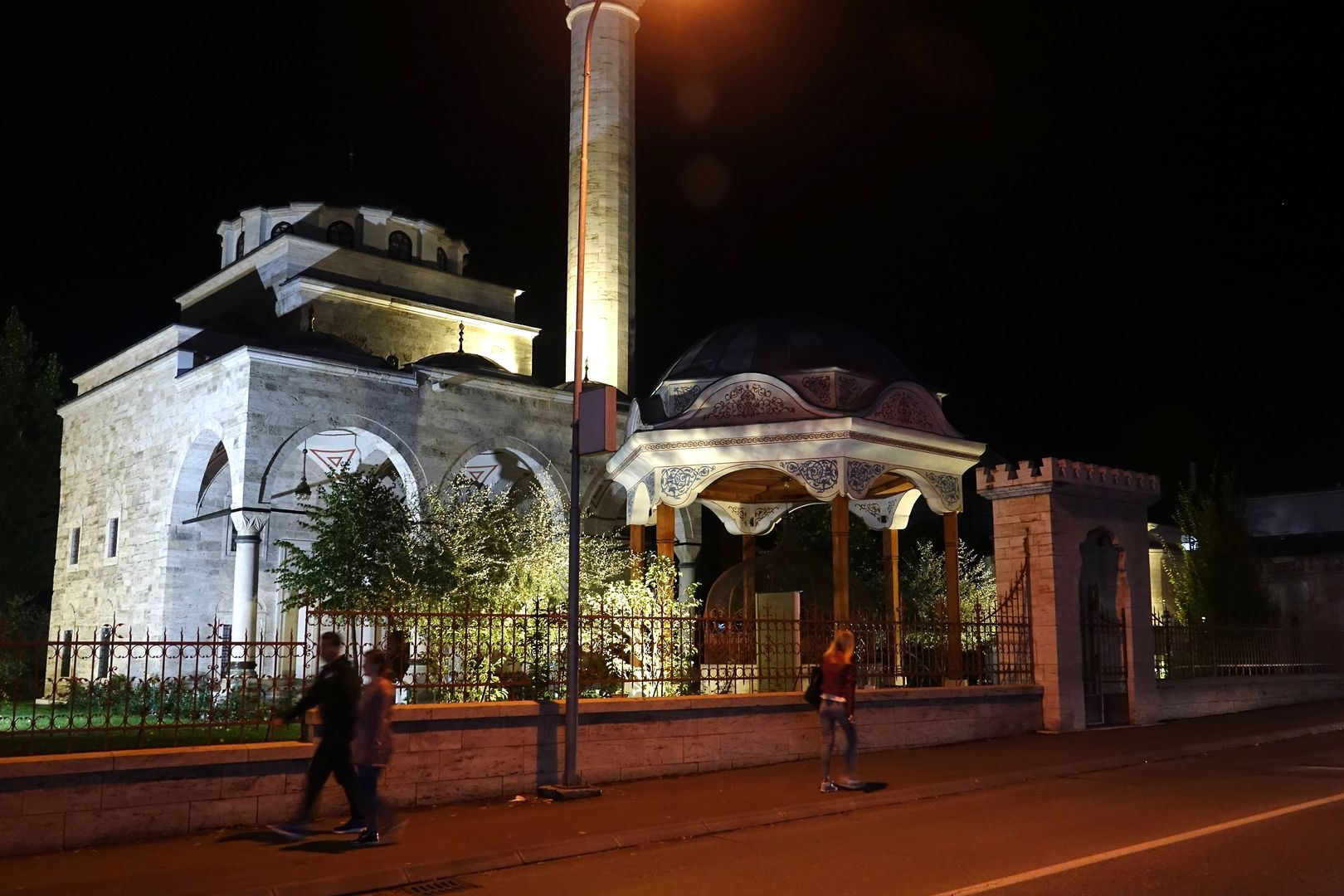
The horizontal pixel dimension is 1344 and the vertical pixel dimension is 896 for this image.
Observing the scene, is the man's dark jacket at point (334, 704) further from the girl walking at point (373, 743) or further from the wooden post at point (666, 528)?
the wooden post at point (666, 528)

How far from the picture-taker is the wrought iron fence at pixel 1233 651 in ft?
61.7

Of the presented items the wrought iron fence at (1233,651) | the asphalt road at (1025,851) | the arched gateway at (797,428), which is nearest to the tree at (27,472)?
the arched gateway at (797,428)

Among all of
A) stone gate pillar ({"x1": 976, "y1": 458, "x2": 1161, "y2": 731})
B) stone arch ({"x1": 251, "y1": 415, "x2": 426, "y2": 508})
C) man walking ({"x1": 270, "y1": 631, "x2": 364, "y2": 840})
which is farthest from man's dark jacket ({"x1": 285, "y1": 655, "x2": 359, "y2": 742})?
stone arch ({"x1": 251, "y1": 415, "x2": 426, "y2": 508})

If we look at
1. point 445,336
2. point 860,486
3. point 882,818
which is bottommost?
point 882,818

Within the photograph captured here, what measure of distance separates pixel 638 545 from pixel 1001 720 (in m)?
5.60

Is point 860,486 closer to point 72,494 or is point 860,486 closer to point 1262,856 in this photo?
point 1262,856

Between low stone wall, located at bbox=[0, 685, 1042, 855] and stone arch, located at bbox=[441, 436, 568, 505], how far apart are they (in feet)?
38.8

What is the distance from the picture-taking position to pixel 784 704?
13.0 m

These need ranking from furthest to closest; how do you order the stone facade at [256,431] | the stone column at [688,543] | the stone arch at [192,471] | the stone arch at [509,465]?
1. the stone column at [688,543]
2. the stone arch at [509,465]
3. the stone arch at [192,471]
4. the stone facade at [256,431]

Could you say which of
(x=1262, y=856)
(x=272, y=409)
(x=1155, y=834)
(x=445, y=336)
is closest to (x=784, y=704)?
(x=1155, y=834)

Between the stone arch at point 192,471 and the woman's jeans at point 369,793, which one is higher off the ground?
the stone arch at point 192,471

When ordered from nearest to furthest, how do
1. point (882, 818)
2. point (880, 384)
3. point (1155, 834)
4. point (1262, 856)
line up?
1. point (1262, 856)
2. point (1155, 834)
3. point (882, 818)
4. point (880, 384)

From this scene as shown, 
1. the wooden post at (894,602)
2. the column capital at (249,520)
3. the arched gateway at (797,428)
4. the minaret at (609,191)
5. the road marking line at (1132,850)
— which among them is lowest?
the road marking line at (1132,850)

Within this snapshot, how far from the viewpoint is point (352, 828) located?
8727 mm
